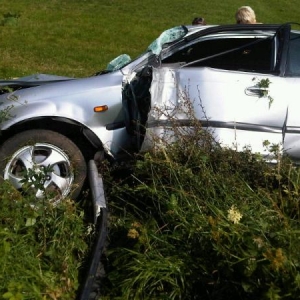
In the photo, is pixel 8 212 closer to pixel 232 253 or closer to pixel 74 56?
pixel 232 253

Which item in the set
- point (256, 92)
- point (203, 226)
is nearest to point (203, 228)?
point (203, 226)

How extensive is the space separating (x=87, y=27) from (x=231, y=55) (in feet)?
40.0

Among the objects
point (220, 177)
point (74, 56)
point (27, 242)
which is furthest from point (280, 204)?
point (74, 56)

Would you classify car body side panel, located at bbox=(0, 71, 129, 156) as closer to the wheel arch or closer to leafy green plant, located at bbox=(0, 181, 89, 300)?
the wheel arch

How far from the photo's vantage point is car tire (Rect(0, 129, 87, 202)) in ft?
17.8

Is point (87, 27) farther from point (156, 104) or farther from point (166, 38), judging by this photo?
point (156, 104)

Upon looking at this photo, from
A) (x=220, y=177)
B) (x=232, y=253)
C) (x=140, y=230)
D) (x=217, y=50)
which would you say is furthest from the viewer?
(x=217, y=50)

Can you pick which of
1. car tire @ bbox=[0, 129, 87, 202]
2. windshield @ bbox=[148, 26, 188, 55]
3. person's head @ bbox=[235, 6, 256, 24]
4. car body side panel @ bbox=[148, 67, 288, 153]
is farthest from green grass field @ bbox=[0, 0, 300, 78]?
car body side panel @ bbox=[148, 67, 288, 153]

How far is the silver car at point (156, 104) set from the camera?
5.30 meters

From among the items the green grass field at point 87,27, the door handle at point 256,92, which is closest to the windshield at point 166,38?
the door handle at point 256,92

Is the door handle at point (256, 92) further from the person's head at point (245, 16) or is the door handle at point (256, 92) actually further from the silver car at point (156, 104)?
the person's head at point (245, 16)

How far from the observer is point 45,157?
5516 millimetres

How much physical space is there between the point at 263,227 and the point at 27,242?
163cm

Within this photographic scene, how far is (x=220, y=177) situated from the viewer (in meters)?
4.64
